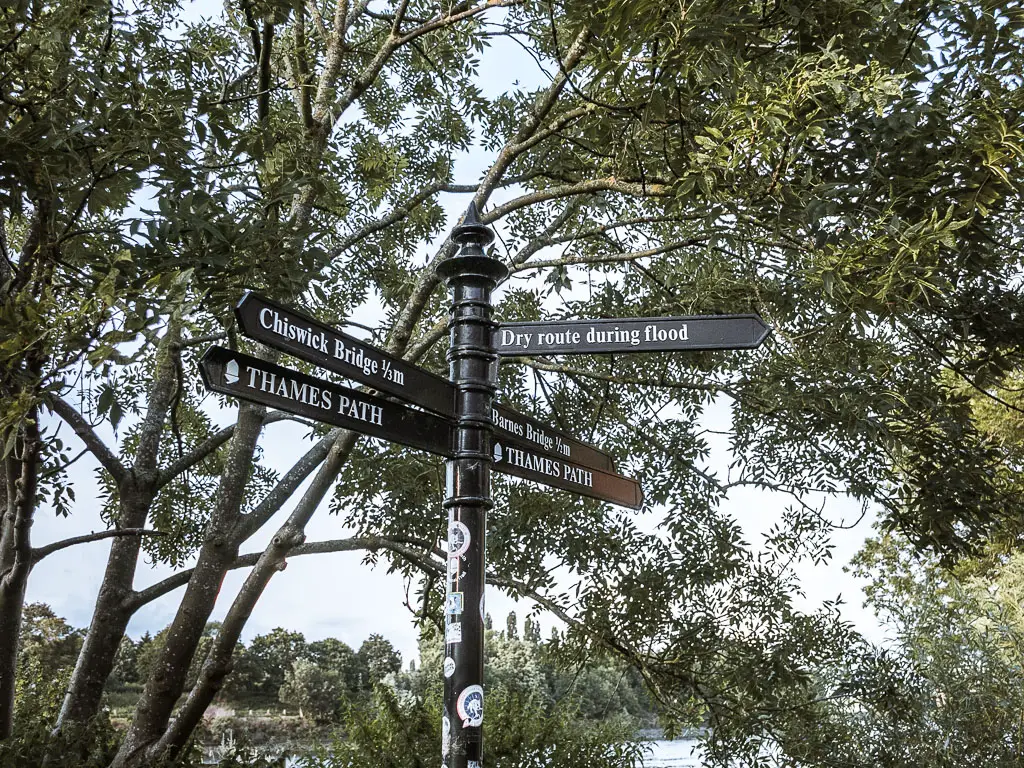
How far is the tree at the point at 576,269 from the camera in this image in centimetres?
366

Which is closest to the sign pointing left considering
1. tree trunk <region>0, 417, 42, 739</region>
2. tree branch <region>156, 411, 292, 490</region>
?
tree trunk <region>0, 417, 42, 739</region>

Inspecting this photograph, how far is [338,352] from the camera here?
10.9 ft

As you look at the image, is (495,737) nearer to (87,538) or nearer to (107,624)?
(107,624)

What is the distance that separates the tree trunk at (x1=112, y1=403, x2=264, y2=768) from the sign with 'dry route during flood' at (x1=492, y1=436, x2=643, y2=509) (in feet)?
11.9

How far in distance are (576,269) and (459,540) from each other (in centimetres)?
482

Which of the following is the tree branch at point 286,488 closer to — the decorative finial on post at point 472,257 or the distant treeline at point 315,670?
the decorative finial on post at point 472,257

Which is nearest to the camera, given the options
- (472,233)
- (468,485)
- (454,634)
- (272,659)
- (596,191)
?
(454,634)

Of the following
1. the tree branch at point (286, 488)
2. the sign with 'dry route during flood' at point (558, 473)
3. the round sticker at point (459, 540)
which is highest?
the tree branch at point (286, 488)

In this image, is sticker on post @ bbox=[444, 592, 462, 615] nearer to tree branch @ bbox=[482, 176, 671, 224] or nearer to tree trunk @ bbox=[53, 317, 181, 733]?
tree branch @ bbox=[482, 176, 671, 224]

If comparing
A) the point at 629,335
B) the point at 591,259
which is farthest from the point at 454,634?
the point at 591,259

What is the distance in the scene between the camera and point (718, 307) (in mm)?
6582

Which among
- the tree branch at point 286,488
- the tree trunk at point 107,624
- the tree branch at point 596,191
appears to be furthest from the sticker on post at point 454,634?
the tree trunk at point 107,624

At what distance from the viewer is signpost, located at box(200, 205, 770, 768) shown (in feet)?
10.3

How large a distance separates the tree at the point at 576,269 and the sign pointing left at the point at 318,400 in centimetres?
21
